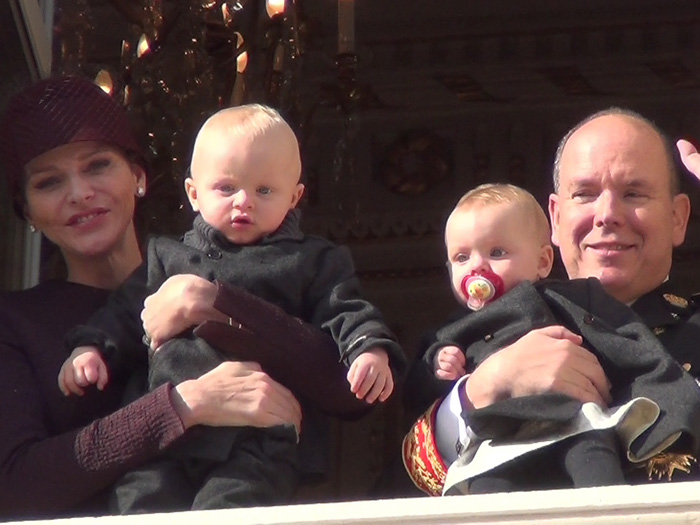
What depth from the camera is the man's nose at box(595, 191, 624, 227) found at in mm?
3775

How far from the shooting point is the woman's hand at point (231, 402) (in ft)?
11.3

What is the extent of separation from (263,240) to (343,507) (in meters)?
0.69

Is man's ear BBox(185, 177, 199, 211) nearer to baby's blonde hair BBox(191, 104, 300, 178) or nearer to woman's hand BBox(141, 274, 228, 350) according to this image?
baby's blonde hair BBox(191, 104, 300, 178)

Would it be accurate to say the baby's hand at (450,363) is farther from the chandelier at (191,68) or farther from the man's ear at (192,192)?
the chandelier at (191,68)

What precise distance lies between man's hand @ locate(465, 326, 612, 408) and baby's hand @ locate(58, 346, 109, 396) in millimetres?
576

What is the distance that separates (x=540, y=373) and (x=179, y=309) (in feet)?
1.85

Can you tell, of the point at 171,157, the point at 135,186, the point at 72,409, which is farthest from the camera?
the point at 171,157

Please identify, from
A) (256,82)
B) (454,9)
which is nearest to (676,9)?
(454,9)

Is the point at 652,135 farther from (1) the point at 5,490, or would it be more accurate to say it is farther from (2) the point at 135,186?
(1) the point at 5,490

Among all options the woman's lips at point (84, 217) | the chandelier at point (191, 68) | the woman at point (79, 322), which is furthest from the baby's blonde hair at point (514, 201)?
the chandelier at point (191, 68)

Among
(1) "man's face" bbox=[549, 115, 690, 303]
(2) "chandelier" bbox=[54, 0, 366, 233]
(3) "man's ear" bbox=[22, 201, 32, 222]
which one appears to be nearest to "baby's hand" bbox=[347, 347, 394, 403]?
(1) "man's face" bbox=[549, 115, 690, 303]

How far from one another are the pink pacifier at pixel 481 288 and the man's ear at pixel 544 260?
99 mm

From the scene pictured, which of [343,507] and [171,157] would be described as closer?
[343,507]

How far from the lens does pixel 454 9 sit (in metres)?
6.56
